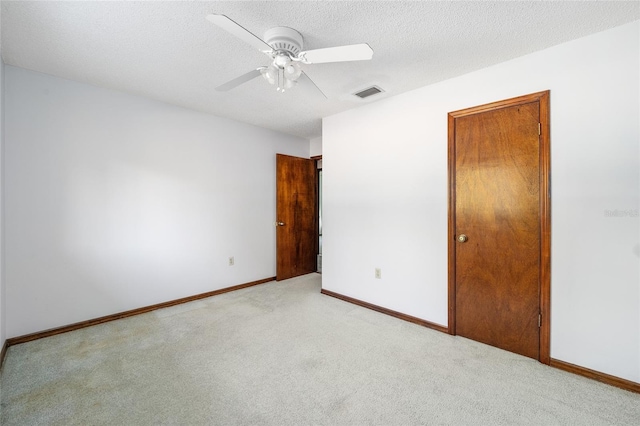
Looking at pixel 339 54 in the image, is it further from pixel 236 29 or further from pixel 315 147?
pixel 315 147

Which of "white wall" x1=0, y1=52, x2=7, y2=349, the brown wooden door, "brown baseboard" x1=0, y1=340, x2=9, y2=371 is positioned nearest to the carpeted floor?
"brown baseboard" x1=0, y1=340, x2=9, y2=371

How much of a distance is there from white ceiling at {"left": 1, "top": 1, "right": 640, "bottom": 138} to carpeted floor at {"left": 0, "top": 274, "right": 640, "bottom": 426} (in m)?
2.35

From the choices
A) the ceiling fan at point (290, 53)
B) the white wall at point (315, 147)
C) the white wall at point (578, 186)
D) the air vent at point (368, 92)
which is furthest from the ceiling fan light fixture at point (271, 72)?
the white wall at point (315, 147)

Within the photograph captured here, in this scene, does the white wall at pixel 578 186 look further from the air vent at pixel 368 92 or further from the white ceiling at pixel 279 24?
the air vent at pixel 368 92

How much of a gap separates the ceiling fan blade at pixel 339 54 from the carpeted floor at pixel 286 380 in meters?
2.08

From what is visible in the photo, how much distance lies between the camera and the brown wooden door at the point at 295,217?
174 inches

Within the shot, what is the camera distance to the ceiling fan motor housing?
177cm

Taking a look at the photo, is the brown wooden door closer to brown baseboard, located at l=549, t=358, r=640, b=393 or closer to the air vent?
the air vent

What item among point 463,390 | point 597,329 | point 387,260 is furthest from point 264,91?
point 597,329

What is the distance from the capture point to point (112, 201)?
2.85 metres

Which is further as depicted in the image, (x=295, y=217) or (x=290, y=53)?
(x=295, y=217)

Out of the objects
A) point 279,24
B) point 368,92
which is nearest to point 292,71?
point 279,24

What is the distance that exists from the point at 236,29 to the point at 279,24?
46 centimetres

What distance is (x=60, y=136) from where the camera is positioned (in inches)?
100
